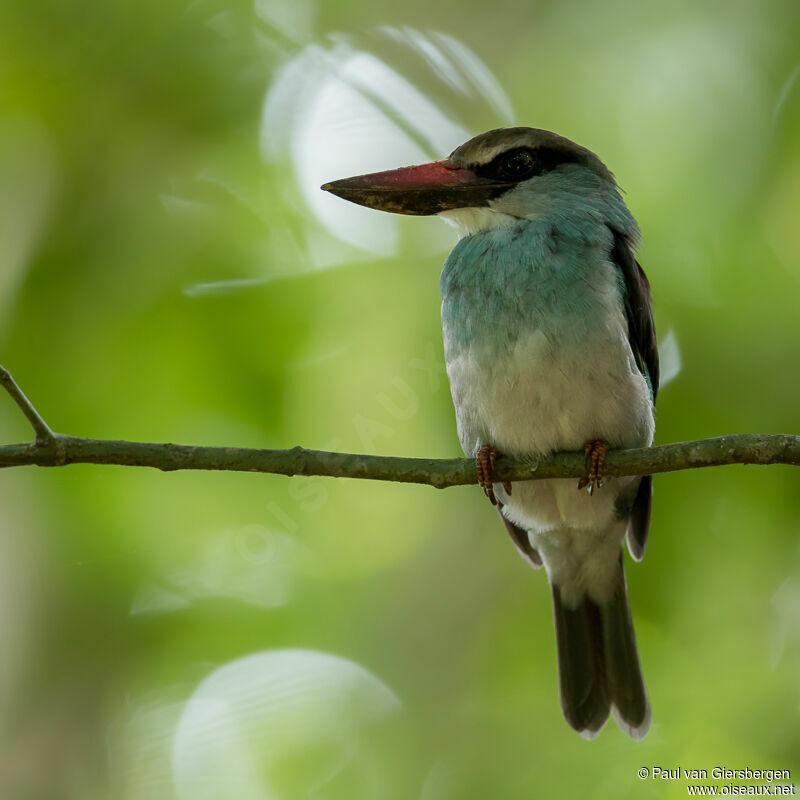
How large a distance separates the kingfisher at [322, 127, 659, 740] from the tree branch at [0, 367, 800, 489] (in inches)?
17.1

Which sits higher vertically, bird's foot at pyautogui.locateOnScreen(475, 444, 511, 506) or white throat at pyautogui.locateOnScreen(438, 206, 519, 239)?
white throat at pyautogui.locateOnScreen(438, 206, 519, 239)

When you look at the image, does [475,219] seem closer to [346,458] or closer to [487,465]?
[487,465]

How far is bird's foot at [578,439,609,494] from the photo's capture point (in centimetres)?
322

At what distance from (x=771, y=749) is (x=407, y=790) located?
1.54 meters

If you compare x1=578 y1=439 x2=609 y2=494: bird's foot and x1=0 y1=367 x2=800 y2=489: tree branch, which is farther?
x1=578 y1=439 x2=609 y2=494: bird's foot

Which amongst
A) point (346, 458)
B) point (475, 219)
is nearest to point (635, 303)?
point (475, 219)

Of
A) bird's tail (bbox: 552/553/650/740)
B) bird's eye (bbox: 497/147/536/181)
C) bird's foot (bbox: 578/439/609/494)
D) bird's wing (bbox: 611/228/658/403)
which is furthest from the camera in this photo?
bird's tail (bbox: 552/553/650/740)

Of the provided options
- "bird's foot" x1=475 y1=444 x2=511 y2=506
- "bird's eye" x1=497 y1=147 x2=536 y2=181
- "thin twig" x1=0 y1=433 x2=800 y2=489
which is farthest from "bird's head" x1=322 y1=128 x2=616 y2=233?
"thin twig" x1=0 y1=433 x2=800 y2=489

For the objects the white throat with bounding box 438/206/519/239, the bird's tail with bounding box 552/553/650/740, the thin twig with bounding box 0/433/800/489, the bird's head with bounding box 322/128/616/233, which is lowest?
the bird's tail with bounding box 552/553/650/740

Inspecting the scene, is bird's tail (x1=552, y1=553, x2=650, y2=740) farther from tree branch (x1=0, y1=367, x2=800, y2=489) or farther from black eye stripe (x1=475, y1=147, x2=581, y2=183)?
black eye stripe (x1=475, y1=147, x2=581, y2=183)

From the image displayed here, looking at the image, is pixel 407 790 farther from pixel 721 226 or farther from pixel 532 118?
pixel 532 118

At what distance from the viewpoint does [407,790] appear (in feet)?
15.1

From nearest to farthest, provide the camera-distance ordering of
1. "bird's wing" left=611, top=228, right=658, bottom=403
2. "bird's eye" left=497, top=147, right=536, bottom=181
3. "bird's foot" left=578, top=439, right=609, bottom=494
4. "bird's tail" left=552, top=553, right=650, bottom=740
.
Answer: "bird's foot" left=578, top=439, right=609, bottom=494, "bird's wing" left=611, top=228, right=658, bottom=403, "bird's eye" left=497, top=147, right=536, bottom=181, "bird's tail" left=552, top=553, right=650, bottom=740

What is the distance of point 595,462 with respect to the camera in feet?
10.7
